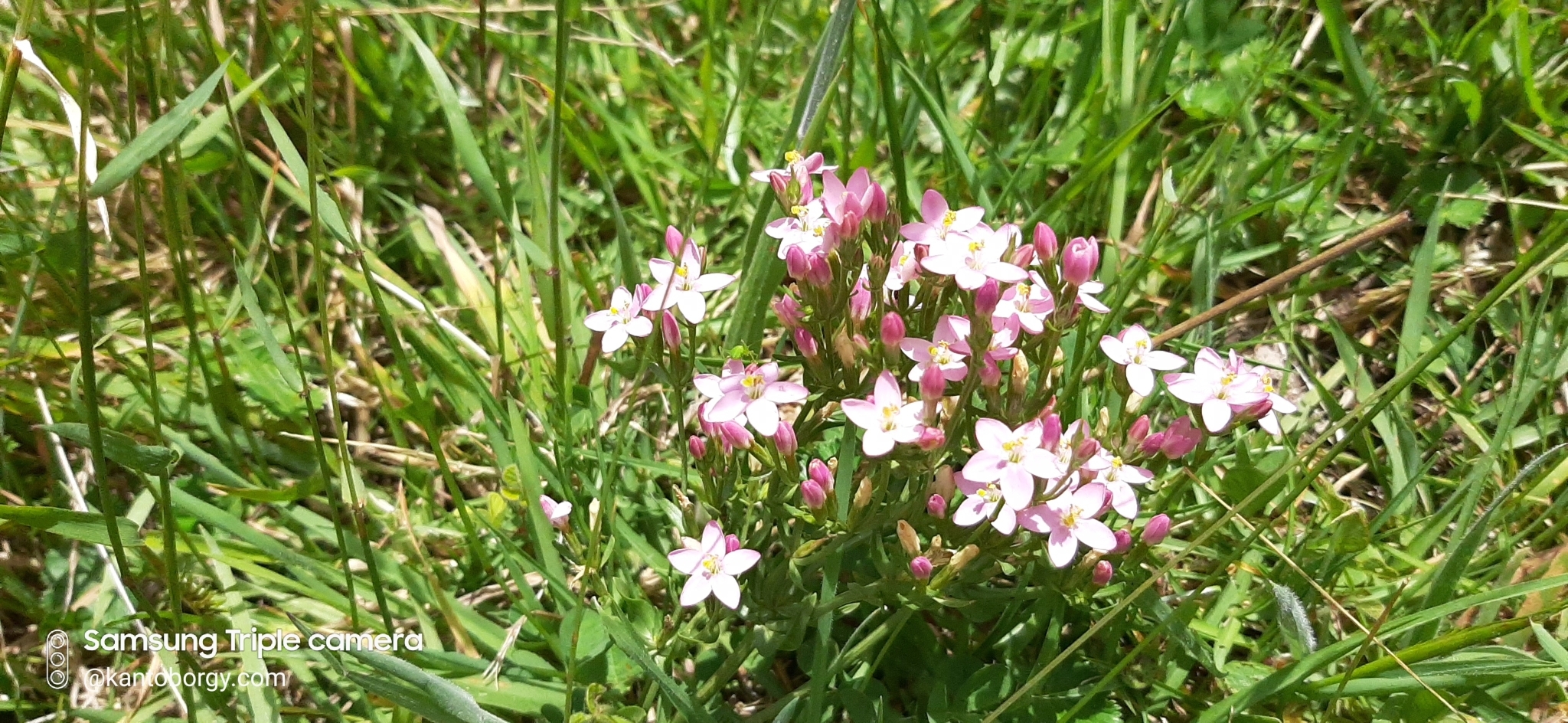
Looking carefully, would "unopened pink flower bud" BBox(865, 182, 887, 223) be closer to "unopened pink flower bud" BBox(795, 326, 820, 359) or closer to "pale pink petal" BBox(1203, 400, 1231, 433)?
"unopened pink flower bud" BBox(795, 326, 820, 359)

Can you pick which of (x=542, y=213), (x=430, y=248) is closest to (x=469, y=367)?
(x=542, y=213)

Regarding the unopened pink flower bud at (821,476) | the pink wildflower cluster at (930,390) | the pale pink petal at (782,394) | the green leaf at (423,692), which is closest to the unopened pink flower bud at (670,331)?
the pink wildflower cluster at (930,390)


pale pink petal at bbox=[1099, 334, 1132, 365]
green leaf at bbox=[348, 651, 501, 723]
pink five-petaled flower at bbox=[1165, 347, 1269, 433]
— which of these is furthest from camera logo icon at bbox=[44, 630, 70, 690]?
pink five-petaled flower at bbox=[1165, 347, 1269, 433]

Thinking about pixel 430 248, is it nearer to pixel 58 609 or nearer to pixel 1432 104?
pixel 58 609

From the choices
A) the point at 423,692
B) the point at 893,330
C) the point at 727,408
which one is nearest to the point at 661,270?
the point at 727,408

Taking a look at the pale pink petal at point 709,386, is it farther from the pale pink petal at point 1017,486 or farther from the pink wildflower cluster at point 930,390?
the pale pink petal at point 1017,486

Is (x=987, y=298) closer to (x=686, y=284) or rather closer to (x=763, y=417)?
(x=763, y=417)

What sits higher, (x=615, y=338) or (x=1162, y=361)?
→ (x=615, y=338)
